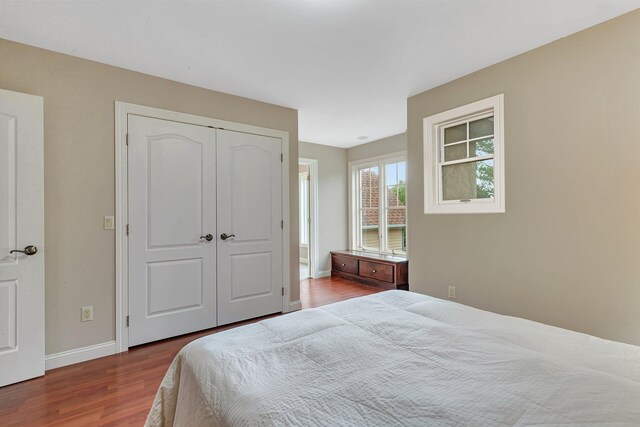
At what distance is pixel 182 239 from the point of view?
283 centimetres

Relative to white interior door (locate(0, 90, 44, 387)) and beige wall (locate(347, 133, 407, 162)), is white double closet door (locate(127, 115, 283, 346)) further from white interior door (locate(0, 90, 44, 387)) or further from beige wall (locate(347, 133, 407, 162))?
beige wall (locate(347, 133, 407, 162))

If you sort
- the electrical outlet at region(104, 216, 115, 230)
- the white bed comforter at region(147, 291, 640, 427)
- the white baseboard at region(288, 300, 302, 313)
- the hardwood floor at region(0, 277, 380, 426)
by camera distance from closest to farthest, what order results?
the white bed comforter at region(147, 291, 640, 427), the hardwood floor at region(0, 277, 380, 426), the electrical outlet at region(104, 216, 115, 230), the white baseboard at region(288, 300, 302, 313)

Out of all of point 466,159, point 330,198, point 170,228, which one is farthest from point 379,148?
point 170,228

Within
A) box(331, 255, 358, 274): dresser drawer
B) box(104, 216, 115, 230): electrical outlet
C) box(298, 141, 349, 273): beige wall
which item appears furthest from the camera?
box(298, 141, 349, 273): beige wall

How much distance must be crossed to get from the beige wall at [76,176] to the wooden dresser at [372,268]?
11.1ft

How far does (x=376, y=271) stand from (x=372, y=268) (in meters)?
0.10

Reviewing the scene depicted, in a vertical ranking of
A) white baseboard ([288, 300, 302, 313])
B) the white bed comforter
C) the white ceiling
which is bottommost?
white baseboard ([288, 300, 302, 313])

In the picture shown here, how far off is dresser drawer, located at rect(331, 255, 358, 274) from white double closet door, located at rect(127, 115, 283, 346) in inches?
73.6

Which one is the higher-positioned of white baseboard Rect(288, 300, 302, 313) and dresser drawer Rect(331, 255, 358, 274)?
dresser drawer Rect(331, 255, 358, 274)

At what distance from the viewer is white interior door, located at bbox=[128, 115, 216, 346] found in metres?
2.62

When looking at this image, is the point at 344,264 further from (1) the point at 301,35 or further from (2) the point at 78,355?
(1) the point at 301,35

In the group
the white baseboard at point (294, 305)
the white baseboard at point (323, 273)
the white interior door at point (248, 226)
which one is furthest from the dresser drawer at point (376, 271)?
the white interior door at point (248, 226)

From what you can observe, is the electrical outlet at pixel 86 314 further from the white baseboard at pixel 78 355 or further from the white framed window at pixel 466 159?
the white framed window at pixel 466 159

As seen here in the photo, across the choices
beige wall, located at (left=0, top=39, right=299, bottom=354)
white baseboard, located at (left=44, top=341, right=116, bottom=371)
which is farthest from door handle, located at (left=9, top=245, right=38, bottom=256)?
white baseboard, located at (left=44, top=341, right=116, bottom=371)
